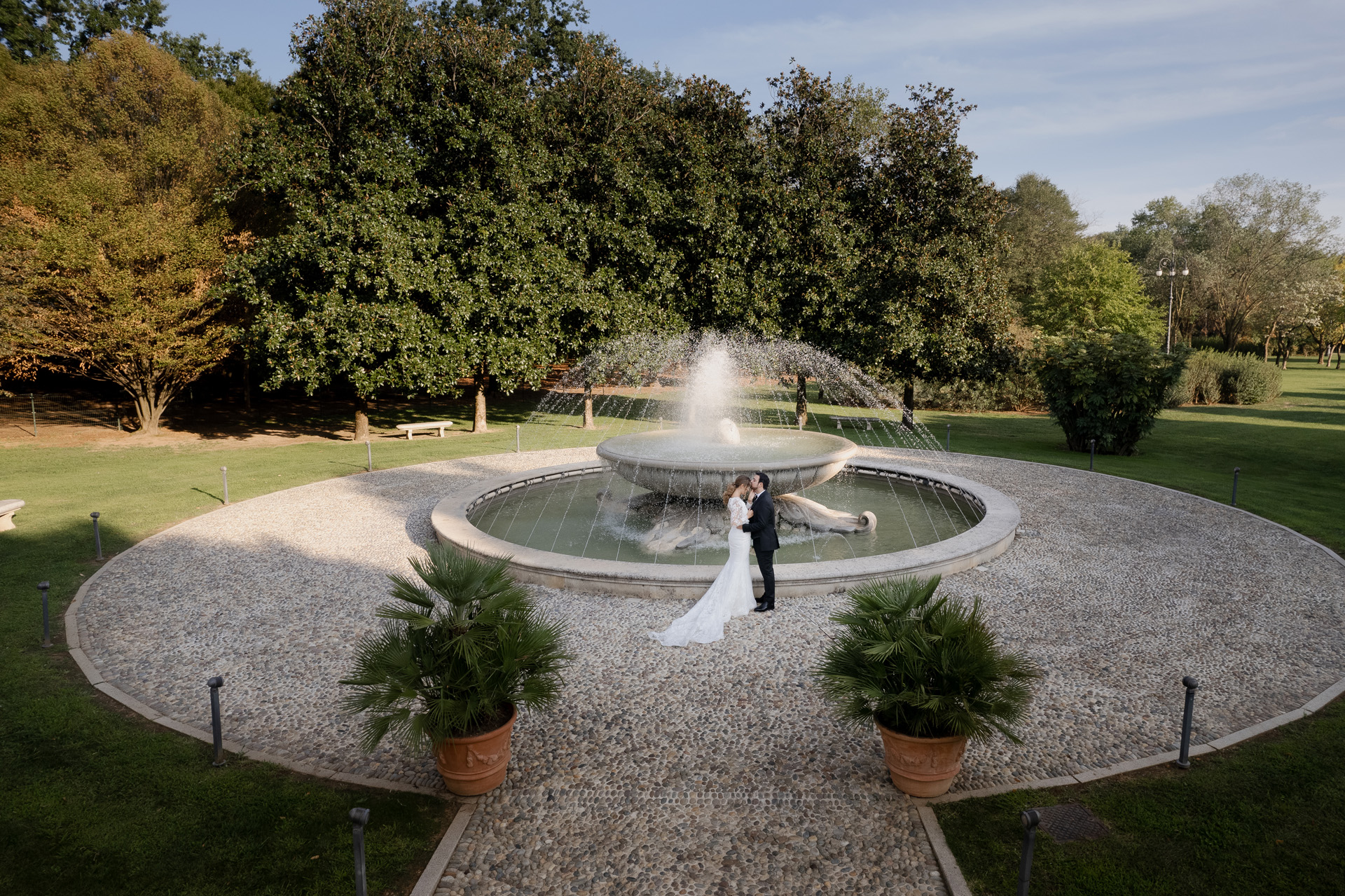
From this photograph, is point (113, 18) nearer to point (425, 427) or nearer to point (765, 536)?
point (425, 427)

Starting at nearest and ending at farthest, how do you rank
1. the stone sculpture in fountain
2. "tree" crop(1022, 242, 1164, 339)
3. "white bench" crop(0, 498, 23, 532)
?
the stone sculpture in fountain, "white bench" crop(0, 498, 23, 532), "tree" crop(1022, 242, 1164, 339)

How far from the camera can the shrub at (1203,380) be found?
37.5 m

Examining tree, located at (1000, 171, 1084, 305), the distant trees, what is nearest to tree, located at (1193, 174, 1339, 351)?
the distant trees

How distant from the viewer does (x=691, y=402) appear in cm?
1967

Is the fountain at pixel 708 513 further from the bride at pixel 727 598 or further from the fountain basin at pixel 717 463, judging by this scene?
the bride at pixel 727 598

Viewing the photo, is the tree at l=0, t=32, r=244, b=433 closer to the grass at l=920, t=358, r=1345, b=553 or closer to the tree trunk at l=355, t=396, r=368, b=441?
the tree trunk at l=355, t=396, r=368, b=441

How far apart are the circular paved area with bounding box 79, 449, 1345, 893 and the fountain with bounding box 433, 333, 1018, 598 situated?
471 mm

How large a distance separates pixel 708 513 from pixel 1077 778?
26.1 feet

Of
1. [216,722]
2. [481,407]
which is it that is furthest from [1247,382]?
[216,722]

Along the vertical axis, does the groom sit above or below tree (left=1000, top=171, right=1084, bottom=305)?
below

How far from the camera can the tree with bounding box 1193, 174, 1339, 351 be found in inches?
2141

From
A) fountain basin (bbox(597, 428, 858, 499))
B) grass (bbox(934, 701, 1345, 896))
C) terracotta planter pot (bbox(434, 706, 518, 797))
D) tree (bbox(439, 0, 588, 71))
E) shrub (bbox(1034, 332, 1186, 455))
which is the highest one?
tree (bbox(439, 0, 588, 71))

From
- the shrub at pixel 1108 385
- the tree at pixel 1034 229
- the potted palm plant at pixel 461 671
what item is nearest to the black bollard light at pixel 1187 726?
the potted palm plant at pixel 461 671

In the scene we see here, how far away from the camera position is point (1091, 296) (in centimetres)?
4366
